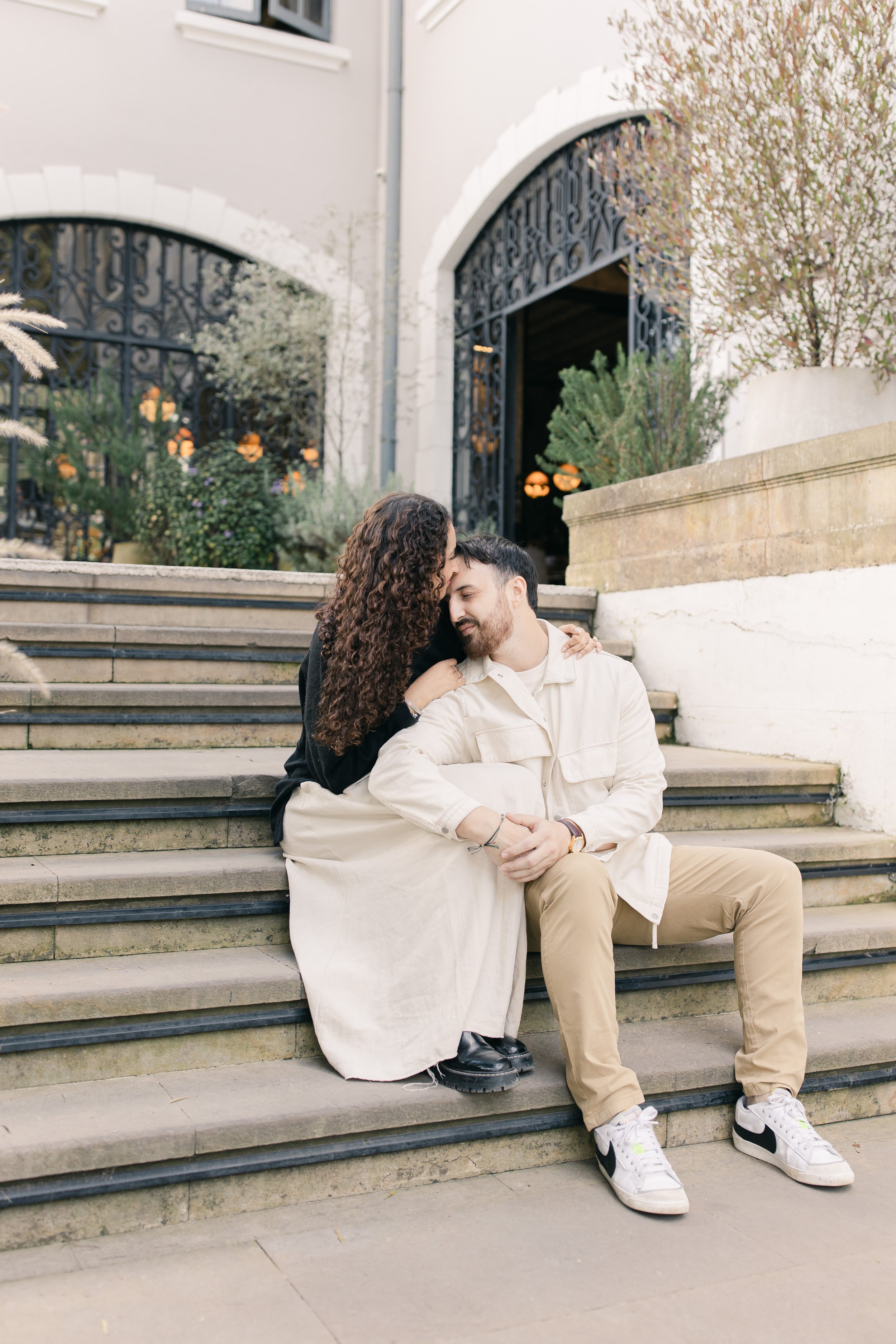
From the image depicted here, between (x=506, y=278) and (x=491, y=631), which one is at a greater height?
(x=506, y=278)

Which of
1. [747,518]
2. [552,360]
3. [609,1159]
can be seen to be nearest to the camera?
[609,1159]

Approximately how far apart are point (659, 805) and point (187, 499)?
543 cm

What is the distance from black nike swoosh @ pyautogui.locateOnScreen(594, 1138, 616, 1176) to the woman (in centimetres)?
26

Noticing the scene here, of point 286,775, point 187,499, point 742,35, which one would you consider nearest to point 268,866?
point 286,775

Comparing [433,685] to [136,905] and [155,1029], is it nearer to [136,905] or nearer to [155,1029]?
[136,905]

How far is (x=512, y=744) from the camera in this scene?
2873mm

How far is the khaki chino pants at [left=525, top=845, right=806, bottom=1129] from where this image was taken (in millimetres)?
2482

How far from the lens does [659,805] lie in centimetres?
290

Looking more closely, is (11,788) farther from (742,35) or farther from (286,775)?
(742,35)

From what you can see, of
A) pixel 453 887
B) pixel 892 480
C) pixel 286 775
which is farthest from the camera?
pixel 892 480

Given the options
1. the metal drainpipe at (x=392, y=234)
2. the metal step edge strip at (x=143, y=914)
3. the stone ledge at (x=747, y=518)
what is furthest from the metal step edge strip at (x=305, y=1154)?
the metal drainpipe at (x=392, y=234)

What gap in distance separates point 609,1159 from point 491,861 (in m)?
0.70

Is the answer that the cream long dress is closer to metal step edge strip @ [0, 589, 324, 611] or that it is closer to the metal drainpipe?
metal step edge strip @ [0, 589, 324, 611]

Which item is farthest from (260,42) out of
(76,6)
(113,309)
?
(113,309)
